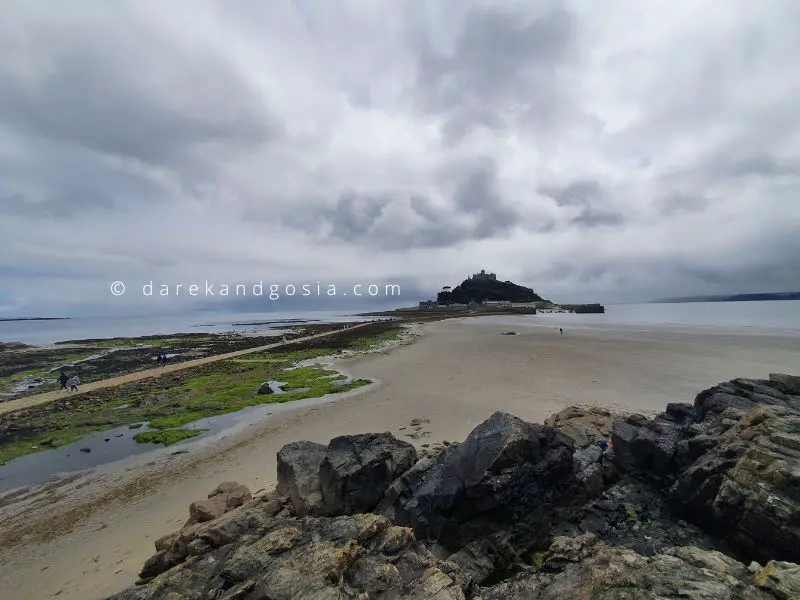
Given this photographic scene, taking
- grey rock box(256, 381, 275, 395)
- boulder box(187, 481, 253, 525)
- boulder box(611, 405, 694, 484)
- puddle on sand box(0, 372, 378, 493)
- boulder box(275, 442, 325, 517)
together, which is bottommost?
puddle on sand box(0, 372, 378, 493)

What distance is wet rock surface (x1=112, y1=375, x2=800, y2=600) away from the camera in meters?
5.22

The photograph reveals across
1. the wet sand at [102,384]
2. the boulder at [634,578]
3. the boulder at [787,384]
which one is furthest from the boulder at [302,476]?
the wet sand at [102,384]

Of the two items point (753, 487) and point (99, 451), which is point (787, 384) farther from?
point (99, 451)

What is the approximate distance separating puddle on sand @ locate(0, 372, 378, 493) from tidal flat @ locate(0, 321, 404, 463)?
24.8 inches

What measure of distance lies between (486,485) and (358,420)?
11550 mm

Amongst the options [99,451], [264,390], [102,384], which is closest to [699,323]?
[264,390]

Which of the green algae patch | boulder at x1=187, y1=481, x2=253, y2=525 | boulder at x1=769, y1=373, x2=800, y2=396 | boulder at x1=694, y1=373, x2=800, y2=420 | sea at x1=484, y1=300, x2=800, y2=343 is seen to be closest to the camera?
boulder at x1=187, y1=481, x2=253, y2=525

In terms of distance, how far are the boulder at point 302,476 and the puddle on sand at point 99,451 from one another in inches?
365

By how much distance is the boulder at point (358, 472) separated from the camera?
905 centimetres

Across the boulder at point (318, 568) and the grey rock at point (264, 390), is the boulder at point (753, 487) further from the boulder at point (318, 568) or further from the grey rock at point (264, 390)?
the grey rock at point (264, 390)

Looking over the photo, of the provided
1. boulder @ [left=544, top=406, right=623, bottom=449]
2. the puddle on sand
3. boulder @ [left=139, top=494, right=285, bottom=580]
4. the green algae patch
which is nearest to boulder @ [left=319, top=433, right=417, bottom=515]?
boulder @ [left=139, top=494, right=285, bottom=580]

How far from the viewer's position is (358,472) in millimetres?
9242

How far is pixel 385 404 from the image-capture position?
20.9 meters

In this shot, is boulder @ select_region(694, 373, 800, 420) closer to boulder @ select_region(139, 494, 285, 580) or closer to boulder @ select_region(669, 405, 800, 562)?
boulder @ select_region(669, 405, 800, 562)
